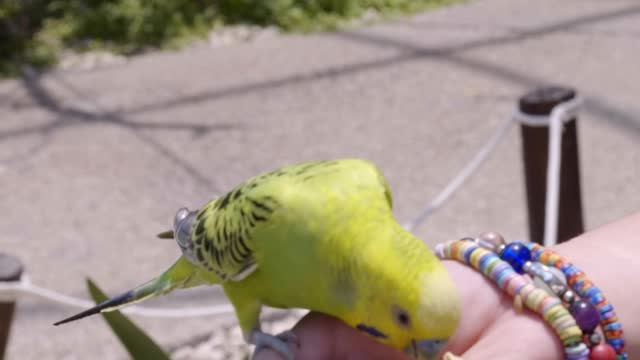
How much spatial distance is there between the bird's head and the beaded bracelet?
6.4 inches

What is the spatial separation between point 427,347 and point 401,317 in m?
0.03

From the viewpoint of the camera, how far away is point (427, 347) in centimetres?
68

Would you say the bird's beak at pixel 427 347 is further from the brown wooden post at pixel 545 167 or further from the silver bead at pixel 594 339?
the brown wooden post at pixel 545 167

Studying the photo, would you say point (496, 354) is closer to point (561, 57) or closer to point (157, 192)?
point (157, 192)

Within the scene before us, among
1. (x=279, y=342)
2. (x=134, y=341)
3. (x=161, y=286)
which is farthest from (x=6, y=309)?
(x=279, y=342)

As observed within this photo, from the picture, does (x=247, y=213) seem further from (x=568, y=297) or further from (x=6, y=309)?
(x=6, y=309)

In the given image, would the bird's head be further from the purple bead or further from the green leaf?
the green leaf

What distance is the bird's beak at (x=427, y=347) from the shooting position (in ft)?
2.22

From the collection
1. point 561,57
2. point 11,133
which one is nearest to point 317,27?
point 561,57

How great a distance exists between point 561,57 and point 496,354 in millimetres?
2709

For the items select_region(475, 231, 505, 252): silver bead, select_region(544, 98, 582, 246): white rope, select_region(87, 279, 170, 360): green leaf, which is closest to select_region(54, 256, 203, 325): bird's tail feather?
select_region(87, 279, 170, 360): green leaf

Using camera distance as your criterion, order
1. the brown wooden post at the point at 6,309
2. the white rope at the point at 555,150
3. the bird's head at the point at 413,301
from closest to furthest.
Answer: the bird's head at the point at 413,301, the brown wooden post at the point at 6,309, the white rope at the point at 555,150

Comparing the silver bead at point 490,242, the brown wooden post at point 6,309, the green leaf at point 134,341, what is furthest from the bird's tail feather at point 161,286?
the brown wooden post at point 6,309

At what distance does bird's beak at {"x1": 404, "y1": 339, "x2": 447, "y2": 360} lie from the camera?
675 mm
